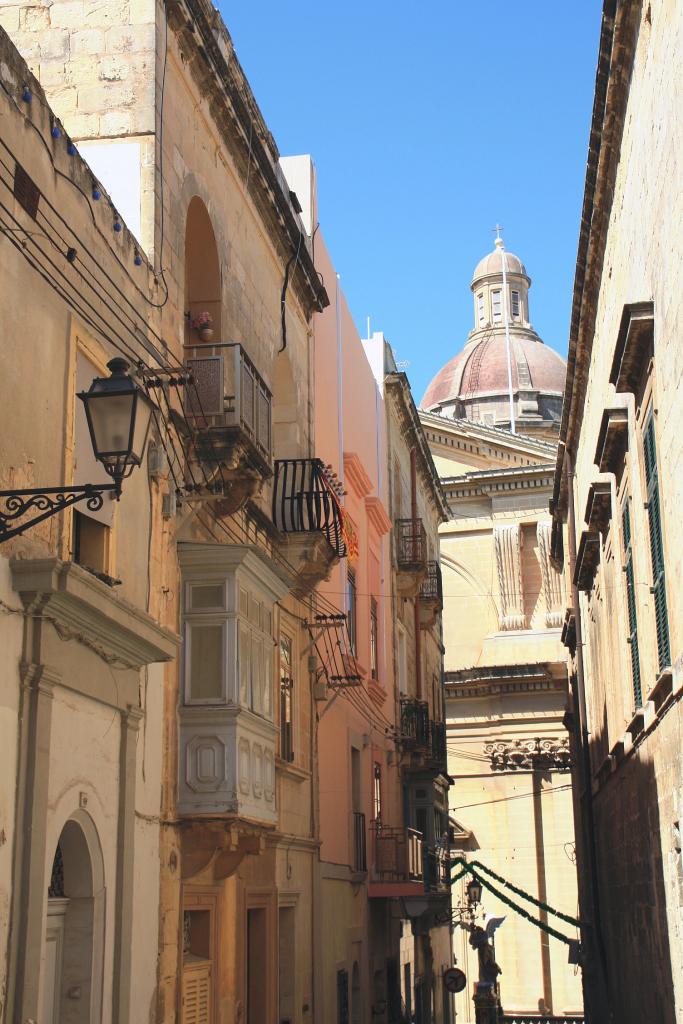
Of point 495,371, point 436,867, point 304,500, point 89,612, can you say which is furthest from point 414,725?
point 495,371

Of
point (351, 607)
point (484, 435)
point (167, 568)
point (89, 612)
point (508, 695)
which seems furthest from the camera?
point (484, 435)

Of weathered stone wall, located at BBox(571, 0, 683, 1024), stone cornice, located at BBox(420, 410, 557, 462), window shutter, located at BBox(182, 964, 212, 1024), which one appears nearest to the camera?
weathered stone wall, located at BBox(571, 0, 683, 1024)

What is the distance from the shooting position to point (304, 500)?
648 inches

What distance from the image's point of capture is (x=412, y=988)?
25.1 m

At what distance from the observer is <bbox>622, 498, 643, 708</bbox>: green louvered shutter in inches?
531

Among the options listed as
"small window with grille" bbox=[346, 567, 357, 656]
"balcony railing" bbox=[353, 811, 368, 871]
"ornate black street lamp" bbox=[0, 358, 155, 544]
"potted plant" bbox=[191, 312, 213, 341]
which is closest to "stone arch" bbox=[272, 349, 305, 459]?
"potted plant" bbox=[191, 312, 213, 341]

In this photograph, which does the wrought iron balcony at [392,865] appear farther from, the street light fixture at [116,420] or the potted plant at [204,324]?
the street light fixture at [116,420]

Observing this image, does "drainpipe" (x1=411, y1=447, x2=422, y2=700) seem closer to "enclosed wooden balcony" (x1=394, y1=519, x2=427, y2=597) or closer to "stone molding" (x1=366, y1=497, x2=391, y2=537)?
"enclosed wooden balcony" (x1=394, y1=519, x2=427, y2=597)

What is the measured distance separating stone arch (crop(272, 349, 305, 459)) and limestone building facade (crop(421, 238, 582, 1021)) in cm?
2080

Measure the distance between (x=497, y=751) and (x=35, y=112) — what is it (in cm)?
3146

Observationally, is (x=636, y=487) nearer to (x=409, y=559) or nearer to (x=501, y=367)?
(x=409, y=559)

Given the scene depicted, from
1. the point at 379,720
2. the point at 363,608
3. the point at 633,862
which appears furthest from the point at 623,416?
the point at 379,720

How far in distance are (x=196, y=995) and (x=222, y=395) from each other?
17.9 feet

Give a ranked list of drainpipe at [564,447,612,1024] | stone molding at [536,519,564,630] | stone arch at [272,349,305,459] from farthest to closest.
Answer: stone molding at [536,519,564,630] < drainpipe at [564,447,612,1024] < stone arch at [272,349,305,459]
